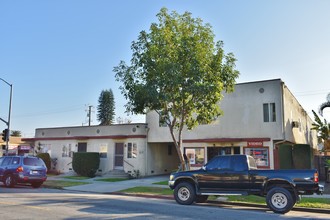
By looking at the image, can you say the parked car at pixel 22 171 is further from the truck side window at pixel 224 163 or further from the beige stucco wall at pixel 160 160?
the truck side window at pixel 224 163

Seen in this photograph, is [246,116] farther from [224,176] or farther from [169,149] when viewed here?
[224,176]

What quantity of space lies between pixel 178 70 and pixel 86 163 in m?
13.8

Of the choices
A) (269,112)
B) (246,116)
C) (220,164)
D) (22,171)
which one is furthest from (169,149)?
(220,164)

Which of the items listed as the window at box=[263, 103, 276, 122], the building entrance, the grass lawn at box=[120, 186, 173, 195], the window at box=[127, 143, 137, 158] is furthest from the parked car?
the window at box=[263, 103, 276, 122]

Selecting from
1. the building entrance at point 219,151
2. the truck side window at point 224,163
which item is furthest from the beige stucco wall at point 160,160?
the truck side window at point 224,163

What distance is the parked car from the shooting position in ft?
60.1

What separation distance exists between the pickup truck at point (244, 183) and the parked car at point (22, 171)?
364 inches

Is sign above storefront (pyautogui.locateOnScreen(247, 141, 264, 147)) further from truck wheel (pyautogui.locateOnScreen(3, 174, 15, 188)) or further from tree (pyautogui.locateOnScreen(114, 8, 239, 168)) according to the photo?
truck wheel (pyautogui.locateOnScreen(3, 174, 15, 188))

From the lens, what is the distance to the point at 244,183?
474 inches

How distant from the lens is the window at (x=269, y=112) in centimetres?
2182

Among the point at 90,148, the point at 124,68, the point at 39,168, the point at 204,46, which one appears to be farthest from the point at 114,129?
the point at 204,46

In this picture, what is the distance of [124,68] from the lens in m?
17.6

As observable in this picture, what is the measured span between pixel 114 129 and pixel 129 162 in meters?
3.23

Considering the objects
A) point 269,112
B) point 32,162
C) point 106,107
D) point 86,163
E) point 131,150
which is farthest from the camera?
point 106,107
